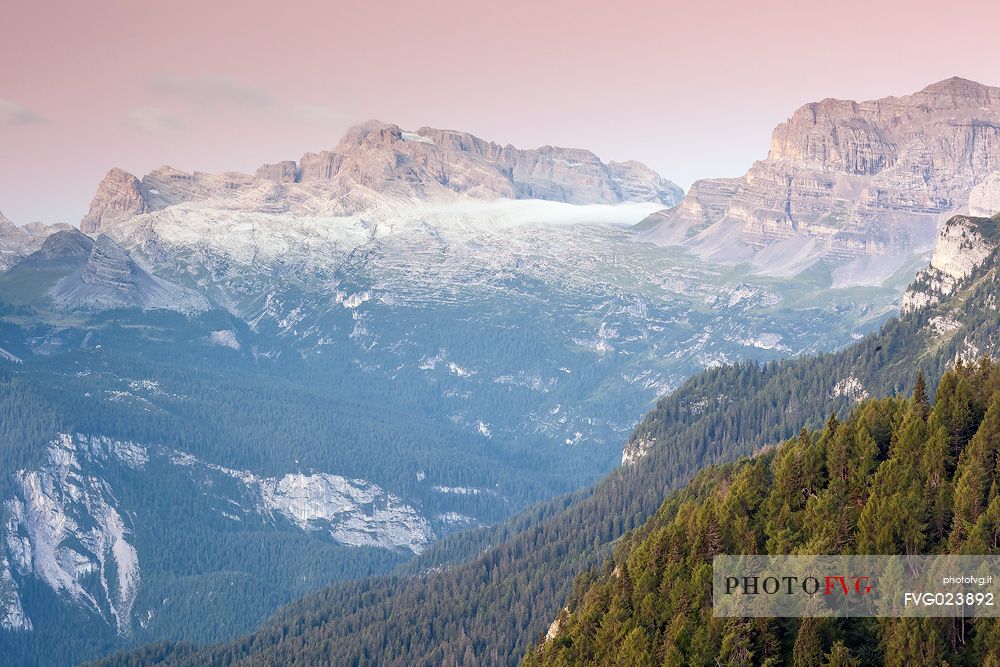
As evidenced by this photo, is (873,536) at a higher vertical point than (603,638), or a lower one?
higher

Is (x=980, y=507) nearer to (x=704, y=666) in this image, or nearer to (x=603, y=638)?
(x=704, y=666)

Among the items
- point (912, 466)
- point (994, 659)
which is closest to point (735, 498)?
point (912, 466)

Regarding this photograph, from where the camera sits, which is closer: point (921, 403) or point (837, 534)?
point (837, 534)

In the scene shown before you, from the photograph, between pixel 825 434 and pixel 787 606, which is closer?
pixel 787 606

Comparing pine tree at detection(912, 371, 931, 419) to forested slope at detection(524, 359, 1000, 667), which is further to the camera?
pine tree at detection(912, 371, 931, 419)

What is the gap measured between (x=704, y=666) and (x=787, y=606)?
7.47 meters

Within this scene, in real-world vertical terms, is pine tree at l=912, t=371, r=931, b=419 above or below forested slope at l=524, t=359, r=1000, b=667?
above

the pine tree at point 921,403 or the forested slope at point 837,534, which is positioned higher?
the pine tree at point 921,403

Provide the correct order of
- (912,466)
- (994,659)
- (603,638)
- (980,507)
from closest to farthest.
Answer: (994,659) < (980,507) < (912,466) < (603,638)

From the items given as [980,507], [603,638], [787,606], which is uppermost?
[980,507]

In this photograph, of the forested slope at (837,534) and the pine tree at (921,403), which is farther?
the pine tree at (921,403)

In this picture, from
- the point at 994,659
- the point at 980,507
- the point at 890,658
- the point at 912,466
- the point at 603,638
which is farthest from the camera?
the point at 603,638

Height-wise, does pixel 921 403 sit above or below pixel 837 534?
above

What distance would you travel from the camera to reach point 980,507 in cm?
9419
